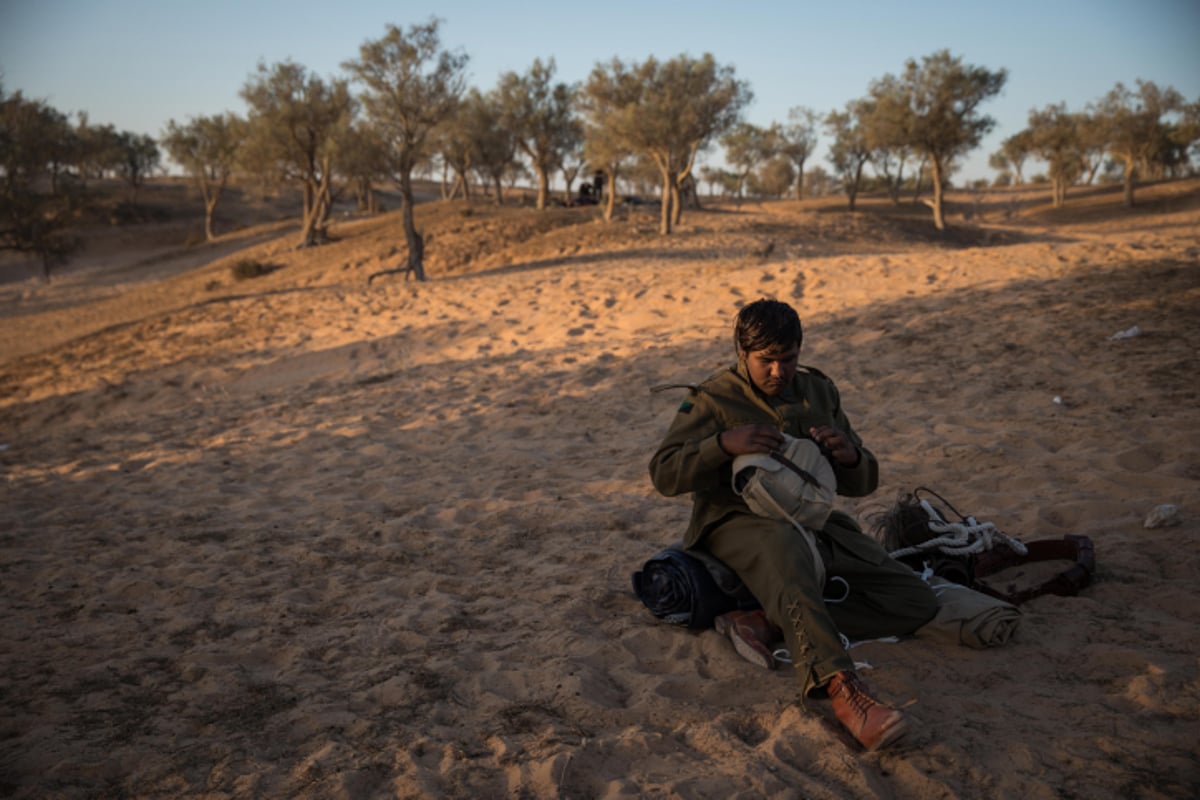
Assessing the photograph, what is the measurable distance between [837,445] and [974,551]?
1049 mm

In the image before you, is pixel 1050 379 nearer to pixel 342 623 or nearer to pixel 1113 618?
pixel 1113 618

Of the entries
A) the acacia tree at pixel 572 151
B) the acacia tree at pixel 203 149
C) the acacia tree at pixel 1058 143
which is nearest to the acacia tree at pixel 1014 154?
the acacia tree at pixel 1058 143

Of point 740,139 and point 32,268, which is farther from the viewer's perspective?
point 740,139

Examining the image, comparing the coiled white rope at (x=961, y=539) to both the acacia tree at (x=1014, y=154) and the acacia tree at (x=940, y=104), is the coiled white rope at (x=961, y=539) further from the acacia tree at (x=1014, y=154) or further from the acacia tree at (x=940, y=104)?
the acacia tree at (x=1014, y=154)

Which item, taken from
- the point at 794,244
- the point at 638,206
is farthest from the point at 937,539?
the point at 638,206

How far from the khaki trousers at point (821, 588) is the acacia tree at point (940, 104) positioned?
1009 inches

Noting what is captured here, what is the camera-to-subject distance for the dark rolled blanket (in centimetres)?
286

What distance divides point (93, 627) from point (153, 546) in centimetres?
115

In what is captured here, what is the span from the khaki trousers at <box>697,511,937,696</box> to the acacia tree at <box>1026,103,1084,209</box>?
126ft

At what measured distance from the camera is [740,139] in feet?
136

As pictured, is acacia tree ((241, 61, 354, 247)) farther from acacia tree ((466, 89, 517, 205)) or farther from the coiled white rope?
the coiled white rope

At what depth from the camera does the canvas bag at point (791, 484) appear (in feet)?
8.35

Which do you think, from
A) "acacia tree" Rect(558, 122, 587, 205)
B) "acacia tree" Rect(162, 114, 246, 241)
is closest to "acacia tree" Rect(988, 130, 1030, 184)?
"acacia tree" Rect(558, 122, 587, 205)

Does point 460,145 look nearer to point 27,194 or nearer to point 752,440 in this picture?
point 27,194
